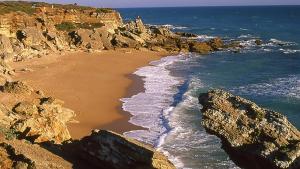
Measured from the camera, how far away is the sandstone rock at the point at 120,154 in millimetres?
10266

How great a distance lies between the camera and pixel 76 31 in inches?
2280

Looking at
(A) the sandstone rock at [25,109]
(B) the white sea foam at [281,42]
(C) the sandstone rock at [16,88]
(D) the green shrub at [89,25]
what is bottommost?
(B) the white sea foam at [281,42]

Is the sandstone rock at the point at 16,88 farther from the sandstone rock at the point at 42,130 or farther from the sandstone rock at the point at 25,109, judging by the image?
the sandstone rock at the point at 42,130

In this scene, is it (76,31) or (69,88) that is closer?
(69,88)

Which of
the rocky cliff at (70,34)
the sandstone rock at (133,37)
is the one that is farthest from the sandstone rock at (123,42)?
the sandstone rock at (133,37)

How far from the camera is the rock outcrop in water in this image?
8.71 meters

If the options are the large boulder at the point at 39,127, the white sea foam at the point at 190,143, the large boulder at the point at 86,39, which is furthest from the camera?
the large boulder at the point at 86,39

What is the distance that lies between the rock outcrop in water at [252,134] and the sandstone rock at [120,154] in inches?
62.9

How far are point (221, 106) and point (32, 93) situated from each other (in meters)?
17.6

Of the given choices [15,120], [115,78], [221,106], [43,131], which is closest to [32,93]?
[15,120]

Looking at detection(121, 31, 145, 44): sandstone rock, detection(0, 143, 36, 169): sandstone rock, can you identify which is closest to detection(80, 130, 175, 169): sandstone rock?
detection(0, 143, 36, 169): sandstone rock

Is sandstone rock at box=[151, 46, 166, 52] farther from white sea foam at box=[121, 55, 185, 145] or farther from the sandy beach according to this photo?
white sea foam at box=[121, 55, 185, 145]

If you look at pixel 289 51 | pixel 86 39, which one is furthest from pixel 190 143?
pixel 289 51

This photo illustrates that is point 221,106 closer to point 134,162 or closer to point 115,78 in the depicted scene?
point 134,162
